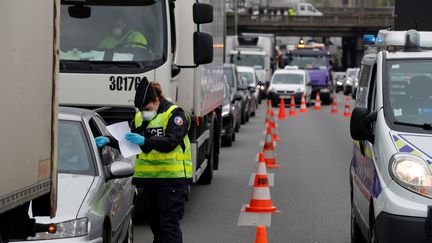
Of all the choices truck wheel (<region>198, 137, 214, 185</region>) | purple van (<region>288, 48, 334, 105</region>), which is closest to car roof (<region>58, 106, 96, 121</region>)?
truck wheel (<region>198, 137, 214, 185</region>)

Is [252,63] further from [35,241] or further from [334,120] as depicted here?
[35,241]

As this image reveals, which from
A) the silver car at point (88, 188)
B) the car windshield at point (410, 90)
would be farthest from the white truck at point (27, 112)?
the car windshield at point (410, 90)

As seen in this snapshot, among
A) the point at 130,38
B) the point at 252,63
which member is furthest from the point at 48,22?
the point at 252,63

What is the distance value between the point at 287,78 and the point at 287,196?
33.0m

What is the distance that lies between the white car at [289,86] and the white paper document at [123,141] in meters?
37.7

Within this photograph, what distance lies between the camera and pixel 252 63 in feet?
185

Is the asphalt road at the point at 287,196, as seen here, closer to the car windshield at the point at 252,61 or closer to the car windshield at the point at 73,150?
the car windshield at the point at 73,150

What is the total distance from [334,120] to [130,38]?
26.5 metres

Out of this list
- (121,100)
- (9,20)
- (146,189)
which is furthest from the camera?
(121,100)

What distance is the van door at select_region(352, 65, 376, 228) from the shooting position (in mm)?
9124

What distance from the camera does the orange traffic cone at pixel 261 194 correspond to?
1305 centimetres

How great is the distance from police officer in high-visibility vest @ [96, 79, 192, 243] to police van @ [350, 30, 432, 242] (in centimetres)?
141

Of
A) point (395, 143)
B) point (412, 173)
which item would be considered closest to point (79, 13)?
point (395, 143)

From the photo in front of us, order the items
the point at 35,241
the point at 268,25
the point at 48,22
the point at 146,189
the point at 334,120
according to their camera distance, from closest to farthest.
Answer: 1. the point at 48,22
2. the point at 35,241
3. the point at 146,189
4. the point at 334,120
5. the point at 268,25
